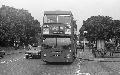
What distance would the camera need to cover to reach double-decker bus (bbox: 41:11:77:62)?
27.7m

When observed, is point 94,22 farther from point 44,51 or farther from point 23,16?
point 44,51

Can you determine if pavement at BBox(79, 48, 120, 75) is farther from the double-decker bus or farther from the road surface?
the double-decker bus

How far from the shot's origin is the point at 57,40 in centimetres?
2808

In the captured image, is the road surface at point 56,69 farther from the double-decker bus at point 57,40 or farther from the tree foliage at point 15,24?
the tree foliage at point 15,24

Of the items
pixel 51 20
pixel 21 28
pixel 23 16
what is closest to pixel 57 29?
pixel 51 20

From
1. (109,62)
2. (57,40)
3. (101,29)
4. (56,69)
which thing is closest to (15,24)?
(101,29)

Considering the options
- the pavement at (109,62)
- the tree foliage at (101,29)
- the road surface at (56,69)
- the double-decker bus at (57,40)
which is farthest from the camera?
the tree foliage at (101,29)

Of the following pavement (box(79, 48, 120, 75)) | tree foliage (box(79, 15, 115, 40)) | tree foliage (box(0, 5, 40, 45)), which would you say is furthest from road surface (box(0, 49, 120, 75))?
tree foliage (box(79, 15, 115, 40))

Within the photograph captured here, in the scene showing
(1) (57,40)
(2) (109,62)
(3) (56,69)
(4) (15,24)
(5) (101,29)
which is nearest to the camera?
(3) (56,69)

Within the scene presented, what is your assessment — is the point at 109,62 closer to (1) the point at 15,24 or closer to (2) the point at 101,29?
(2) the point at 101,29

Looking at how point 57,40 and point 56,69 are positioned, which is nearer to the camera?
point 56,69

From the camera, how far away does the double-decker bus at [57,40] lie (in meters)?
27.7

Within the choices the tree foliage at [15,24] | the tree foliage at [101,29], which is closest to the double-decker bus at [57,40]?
the tree foliage at [15,24]

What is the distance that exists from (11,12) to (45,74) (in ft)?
199
